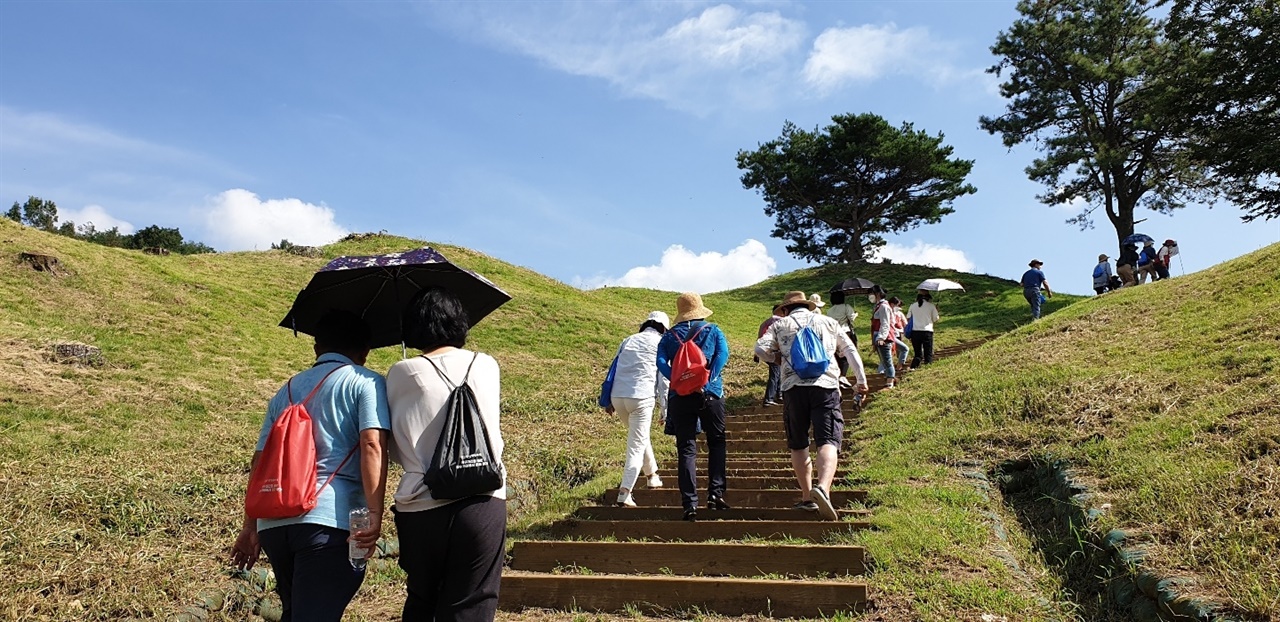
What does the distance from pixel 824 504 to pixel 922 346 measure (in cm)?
930

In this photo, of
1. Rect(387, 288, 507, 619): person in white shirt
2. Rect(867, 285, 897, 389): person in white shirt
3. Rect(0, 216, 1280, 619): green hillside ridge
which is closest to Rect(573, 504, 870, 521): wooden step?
Rect(0, 216, 1280, 619): green hillside ridge

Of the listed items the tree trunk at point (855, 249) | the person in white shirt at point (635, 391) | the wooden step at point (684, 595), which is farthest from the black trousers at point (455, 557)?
the tree trunk at point (855, 249)

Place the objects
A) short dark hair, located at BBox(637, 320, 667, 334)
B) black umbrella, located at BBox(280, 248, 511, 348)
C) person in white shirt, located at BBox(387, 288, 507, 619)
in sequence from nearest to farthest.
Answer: person in white shirt, located at BBox(387, 288, 507, 619) < black umbrella, located at BBox(280, 248, 511, 348) < short dark hair, located at BBox(637, 320, 667, 334)

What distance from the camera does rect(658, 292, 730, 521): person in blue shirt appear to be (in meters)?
6.12

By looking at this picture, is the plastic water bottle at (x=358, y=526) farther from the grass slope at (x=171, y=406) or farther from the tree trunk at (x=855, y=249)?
the tree trunk at (x=855, y=249)

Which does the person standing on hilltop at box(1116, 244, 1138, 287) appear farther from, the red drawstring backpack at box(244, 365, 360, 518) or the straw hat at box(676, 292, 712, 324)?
the red drawstring backpack at box(244, 365, 360, 518)

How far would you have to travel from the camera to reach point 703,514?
6.29 metres

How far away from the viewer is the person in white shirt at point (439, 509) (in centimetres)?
293

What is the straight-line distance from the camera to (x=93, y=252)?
18172mm

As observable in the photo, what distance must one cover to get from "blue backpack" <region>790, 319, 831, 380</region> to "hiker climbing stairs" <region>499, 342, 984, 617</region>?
3.50 feet

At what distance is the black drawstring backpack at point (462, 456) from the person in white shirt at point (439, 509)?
0.11 ft

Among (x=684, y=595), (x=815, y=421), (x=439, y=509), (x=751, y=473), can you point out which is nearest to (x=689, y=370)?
(x=815, y=421)

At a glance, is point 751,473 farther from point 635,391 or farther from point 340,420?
point 340,420

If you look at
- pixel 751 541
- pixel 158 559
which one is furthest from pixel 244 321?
pixel 751 541
